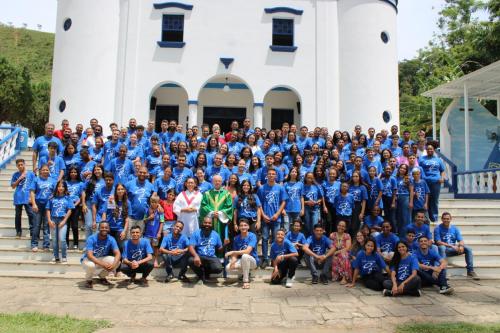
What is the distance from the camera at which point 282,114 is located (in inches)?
615

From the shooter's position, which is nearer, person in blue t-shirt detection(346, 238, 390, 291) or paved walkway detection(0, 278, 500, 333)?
paved walkway detection(0, 278, 500, 333)

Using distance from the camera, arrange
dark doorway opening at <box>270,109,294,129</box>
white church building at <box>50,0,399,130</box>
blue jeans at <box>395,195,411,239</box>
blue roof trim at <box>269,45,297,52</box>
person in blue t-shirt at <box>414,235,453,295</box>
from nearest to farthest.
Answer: person in blue t-shirt at <box>414,235,453,295</box>
blue jeans at <box>395,195,411,239</box>
white church building at <box>50,0,399,130</box>
blue roof trim at <box>269,45,297,52</box>
dark doorway opening at <box>270,109,294,129</box>

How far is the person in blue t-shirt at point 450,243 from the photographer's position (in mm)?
7430

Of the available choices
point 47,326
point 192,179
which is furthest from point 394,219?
point 47,326

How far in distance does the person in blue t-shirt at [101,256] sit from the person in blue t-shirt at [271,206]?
2.51 metres

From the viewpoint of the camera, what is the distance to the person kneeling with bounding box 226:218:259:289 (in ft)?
22.4

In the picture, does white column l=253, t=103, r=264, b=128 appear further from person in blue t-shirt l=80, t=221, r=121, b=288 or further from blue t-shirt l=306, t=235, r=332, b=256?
person in blue t-shirt l=80, t=221, r=121, b=288

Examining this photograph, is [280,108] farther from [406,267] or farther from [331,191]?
[406,267]

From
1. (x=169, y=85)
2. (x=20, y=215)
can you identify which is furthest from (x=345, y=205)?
(x=169, y=85)

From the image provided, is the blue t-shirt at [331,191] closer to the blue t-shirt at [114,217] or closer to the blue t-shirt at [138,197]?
the blue t-shirt at [138,197]

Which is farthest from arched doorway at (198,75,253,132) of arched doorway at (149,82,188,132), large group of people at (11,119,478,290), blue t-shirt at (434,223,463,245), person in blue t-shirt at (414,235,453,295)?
person in blue t-shirt at (414,235,453,295)

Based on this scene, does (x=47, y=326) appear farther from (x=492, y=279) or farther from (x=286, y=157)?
(x=492, y=279)

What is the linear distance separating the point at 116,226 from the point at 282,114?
31.7 feet

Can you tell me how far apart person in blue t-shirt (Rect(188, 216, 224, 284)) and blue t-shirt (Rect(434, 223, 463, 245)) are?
3922 millimetres
